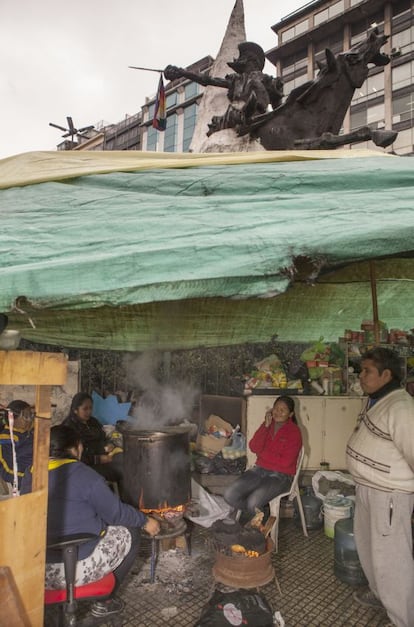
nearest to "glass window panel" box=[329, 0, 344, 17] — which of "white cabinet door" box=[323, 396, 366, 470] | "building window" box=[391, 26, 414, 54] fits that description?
"building window" box=[391, 26, 414, 54]

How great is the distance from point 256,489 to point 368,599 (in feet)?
5.25

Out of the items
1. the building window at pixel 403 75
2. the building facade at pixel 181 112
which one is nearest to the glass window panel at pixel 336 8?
the building window at pixel 403 75

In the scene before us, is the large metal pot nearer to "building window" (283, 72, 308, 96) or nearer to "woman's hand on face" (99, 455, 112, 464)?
"woman's hand on face" (99, 455, 112, 464)

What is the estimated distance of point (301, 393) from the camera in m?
6.41

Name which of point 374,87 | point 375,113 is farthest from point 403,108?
point 374,87

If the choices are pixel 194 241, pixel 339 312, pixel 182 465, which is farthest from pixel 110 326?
pixel 194 241

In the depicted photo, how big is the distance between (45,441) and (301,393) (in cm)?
476

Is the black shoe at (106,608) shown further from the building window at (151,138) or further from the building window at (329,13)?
the building window at (151,138)

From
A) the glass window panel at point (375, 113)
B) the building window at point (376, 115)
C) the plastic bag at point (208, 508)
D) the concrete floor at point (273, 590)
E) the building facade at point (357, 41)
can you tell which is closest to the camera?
the concrete floor at point (273, 590)

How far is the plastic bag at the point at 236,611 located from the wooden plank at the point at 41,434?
2071mm

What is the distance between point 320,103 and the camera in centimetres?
764

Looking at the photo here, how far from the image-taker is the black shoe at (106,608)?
3275mm

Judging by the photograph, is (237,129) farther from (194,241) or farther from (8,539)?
(8,539)

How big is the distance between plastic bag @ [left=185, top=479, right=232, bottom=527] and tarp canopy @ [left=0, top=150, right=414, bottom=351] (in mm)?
2495
